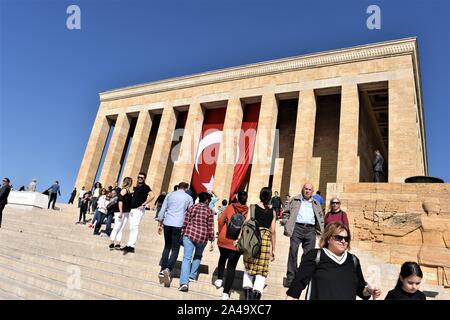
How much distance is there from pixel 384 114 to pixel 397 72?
608 cm

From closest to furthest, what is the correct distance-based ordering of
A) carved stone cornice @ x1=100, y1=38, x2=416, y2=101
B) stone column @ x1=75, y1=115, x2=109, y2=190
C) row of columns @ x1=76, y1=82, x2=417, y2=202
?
1. row of columns @ x1=76, y1=82, x2=417, y2=202
2. carved stone cornice @ x1=100, y1=38, x2=416, y2=101
3. stone column @ x1=75, y1=115, x2=109, y2=190

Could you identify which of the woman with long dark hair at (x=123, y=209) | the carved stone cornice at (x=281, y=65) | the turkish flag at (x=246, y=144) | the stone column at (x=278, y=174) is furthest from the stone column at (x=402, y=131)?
the woman with long dark hair at (x=123, y=209)

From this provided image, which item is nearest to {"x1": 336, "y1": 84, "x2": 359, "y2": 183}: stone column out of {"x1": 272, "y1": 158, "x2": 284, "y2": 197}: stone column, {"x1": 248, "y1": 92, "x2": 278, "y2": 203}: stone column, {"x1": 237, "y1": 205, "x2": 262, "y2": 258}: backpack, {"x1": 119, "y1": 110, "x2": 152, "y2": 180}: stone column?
{"x1": 248, "y1": 92, "x2": 278, "y2": 203}: stone column

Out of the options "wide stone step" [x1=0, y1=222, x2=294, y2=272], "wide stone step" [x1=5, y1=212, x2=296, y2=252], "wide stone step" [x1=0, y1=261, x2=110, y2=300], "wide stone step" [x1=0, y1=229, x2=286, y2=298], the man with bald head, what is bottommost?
"wide stone step" [x1=0, y1=261, x2=110, y2=300]

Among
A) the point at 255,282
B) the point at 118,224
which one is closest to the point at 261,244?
the point at 255,282

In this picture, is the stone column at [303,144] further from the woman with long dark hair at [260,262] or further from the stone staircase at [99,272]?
the woman with long dark hair at [260,262]

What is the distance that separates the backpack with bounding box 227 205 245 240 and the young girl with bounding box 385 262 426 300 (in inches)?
82.4

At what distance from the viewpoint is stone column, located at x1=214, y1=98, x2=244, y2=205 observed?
16750 mm

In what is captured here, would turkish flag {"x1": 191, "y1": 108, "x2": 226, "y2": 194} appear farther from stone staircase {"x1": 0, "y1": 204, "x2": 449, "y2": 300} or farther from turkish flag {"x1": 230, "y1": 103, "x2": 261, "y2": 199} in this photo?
stone staircase {"x1": 0, "y1": 204, "x2": 449, "y2": 300}

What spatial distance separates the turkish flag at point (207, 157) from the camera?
58.9ft

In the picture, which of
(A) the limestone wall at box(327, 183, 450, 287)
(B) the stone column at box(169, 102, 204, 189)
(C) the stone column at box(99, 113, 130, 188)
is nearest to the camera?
(A) the limestone wall at box(327, 183, 450, 287)

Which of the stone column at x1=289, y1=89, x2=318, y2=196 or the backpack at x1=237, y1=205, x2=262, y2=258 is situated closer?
the backpack at x1=237, y1=205, x2=262, y2=258
